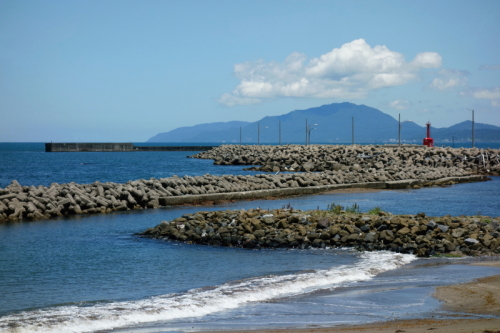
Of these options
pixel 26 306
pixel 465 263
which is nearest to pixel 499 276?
pixel 465 263

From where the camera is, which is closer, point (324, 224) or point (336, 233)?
point (336, 233)

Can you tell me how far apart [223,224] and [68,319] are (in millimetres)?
6849

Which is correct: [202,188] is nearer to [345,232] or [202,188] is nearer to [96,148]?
[345,232]

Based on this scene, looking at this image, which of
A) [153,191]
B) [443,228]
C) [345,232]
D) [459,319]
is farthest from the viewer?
[153,191]

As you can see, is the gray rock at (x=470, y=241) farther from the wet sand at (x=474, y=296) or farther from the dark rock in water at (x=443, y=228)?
the wet sand at (x=474, y=296)

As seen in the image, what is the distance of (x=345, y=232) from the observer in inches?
512

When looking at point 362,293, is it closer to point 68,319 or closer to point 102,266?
point 68,319

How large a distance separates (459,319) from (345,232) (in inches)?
240

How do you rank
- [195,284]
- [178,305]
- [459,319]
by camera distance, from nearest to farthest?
1. [459,319]
2. [178,305]
3. [195,284]

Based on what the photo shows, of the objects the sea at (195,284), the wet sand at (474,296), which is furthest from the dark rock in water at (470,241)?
the wet sand at (474,296)

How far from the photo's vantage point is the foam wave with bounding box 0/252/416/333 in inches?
286

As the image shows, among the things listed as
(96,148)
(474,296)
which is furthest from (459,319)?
(96,148)

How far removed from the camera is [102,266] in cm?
1084

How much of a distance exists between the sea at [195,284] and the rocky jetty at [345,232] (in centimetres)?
42
